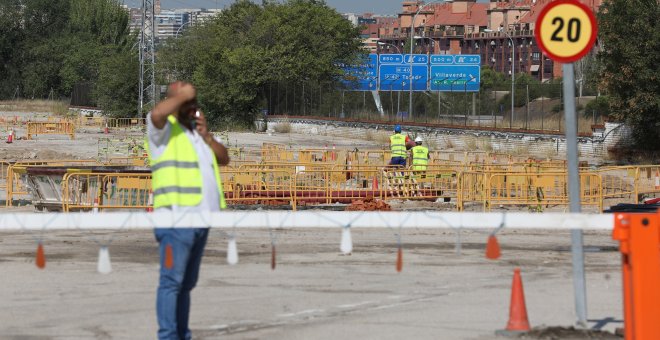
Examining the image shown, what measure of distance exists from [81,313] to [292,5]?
71.5m

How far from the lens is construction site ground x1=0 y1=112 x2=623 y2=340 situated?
10211mm

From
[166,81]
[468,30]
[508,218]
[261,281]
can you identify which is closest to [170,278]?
[508,218]

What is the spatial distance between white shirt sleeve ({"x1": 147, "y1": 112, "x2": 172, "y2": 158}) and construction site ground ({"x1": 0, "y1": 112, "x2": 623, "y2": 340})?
6.87ft

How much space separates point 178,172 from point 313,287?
471 centimetres

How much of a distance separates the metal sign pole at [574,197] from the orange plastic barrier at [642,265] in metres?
1.58

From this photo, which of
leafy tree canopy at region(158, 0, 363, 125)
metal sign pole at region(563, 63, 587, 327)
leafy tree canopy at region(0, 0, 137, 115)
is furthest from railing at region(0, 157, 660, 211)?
leafy tree canopy at region(0, 0, 137, 115)

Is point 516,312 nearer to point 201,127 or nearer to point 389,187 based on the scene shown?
point 201,127

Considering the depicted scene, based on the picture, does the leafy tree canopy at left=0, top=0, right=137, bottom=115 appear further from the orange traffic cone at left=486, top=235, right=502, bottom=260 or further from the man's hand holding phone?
the orange traffic cone at left=486, top=235, right=502, bottom=260

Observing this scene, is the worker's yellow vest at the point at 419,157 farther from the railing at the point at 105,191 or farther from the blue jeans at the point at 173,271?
the blue jeans at the point at 173,271

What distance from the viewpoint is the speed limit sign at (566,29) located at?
9656mm

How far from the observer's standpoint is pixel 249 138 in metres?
62.4

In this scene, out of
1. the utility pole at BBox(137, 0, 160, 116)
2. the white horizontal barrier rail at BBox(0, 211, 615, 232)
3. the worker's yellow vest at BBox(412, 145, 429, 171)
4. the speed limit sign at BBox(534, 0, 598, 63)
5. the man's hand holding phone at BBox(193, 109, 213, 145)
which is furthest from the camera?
the utility pole at BBox(137, 0, 160, 116)

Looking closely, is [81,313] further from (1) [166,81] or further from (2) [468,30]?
(2) [468,30]

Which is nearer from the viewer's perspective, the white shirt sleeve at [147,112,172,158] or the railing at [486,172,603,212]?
the white shirt sleeve at [147,112,172,158]
